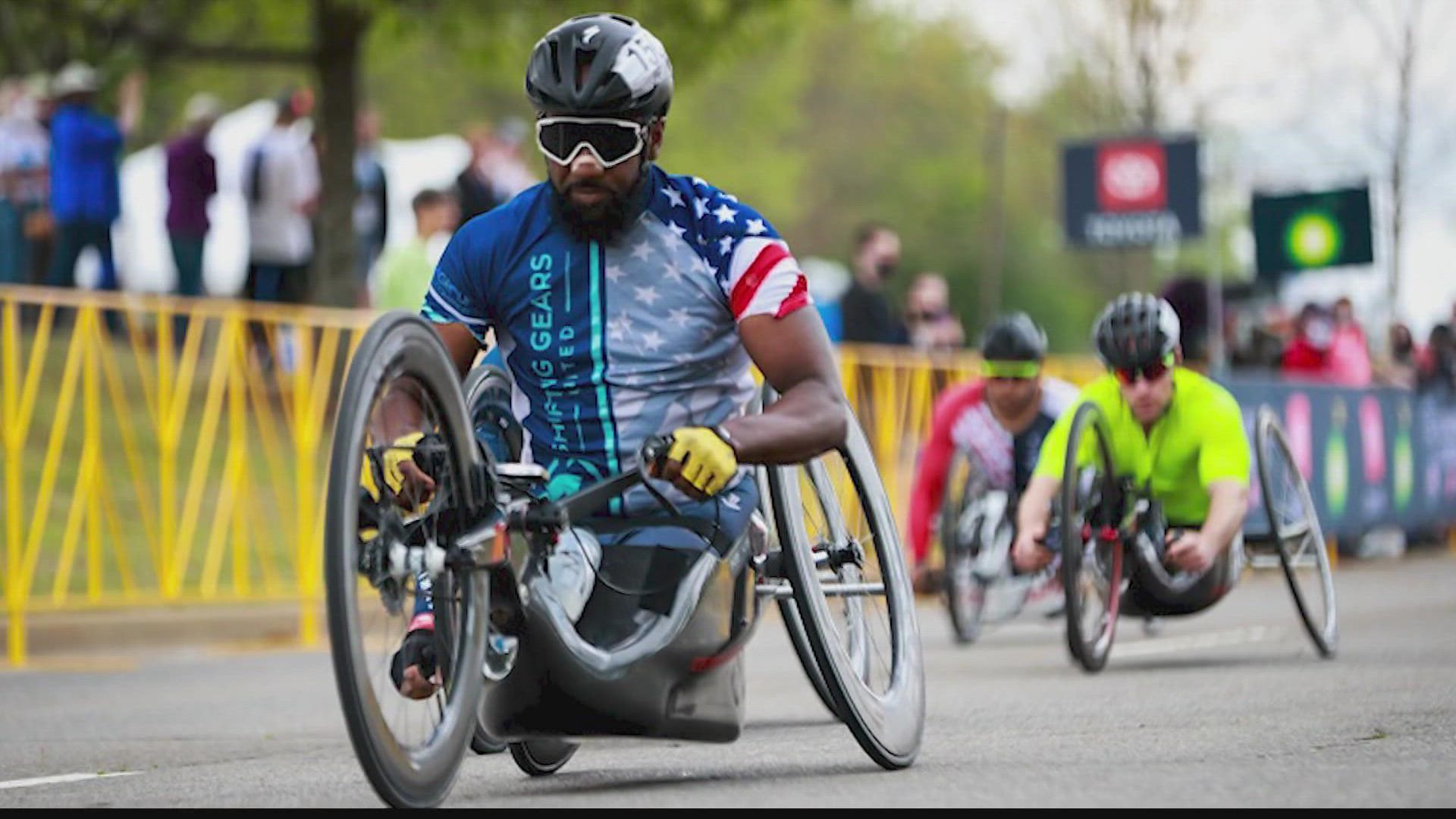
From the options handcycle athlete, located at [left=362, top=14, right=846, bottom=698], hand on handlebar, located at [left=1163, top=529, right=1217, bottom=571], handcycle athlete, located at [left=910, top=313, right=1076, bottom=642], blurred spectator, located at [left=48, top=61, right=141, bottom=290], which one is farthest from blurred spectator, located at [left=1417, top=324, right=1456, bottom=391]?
handcycle athlete, located at [left=362, top=14, right=846, bottom=698]

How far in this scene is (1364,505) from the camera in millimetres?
24203

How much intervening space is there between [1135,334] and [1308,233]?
17227mm

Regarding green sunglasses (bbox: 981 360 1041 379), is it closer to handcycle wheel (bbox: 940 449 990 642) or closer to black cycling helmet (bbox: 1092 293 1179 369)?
handcycle wheel (bbox: 940 449 990 642)

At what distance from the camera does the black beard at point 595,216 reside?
249 inches

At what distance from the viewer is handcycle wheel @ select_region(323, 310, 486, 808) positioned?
523 cm

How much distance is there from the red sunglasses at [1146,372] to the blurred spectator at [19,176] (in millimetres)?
10440

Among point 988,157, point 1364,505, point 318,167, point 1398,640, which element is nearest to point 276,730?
point 1398,640

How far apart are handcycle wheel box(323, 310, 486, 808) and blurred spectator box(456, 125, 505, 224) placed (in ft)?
44.7

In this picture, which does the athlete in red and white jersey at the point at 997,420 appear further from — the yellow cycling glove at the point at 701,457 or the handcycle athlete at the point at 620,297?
the yellow cycling glove at the point at 701,457

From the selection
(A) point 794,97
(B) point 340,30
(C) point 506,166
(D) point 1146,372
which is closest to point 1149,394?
(D) point 1146,372

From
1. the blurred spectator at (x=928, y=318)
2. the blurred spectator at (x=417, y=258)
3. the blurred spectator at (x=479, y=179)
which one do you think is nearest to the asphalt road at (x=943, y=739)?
the blurred spectator at (x=417, y=258)

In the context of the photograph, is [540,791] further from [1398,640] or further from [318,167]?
[318,167]

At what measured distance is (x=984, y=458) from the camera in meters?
14.1

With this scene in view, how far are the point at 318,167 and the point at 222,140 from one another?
525 centimetres
